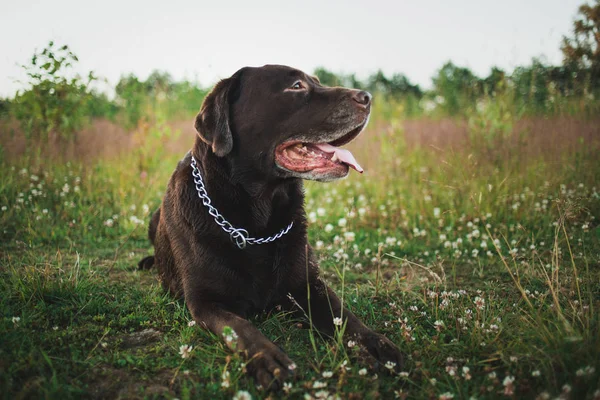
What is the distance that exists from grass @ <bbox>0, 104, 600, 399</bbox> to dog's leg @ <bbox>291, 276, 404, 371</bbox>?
0.28 feet

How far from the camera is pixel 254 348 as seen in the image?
1.97m

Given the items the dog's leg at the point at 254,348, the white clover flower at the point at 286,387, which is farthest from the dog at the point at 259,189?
the white clover flower at the point at 286,387

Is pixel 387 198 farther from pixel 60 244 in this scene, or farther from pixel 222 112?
pixel 60 244

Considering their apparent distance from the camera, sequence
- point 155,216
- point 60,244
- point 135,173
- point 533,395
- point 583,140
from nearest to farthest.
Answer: point 533,395, point 155,216, point 60,244, point 583,140, point 135,173

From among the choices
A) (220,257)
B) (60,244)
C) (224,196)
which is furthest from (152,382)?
(60,244)

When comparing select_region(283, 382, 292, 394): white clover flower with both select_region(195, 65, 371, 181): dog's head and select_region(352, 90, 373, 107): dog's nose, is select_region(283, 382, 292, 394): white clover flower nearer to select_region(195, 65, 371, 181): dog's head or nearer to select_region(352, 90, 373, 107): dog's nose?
select_region(195, 65, 371, 181): dog's head

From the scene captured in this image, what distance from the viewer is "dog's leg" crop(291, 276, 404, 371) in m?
2.07

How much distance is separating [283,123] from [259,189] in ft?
1.45

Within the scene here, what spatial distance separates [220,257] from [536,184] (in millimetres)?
3956

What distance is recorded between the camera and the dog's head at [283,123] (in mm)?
2555

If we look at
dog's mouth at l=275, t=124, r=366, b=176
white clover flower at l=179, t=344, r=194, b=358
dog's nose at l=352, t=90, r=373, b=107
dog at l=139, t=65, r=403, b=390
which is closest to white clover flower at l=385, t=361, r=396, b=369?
dog at l=139, t=65, r=403, b=390

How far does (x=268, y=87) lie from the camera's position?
2.71 metres

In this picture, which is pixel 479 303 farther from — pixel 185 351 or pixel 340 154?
pixel 185 351

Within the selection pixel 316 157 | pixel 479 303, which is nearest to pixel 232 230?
pixel 316 157
